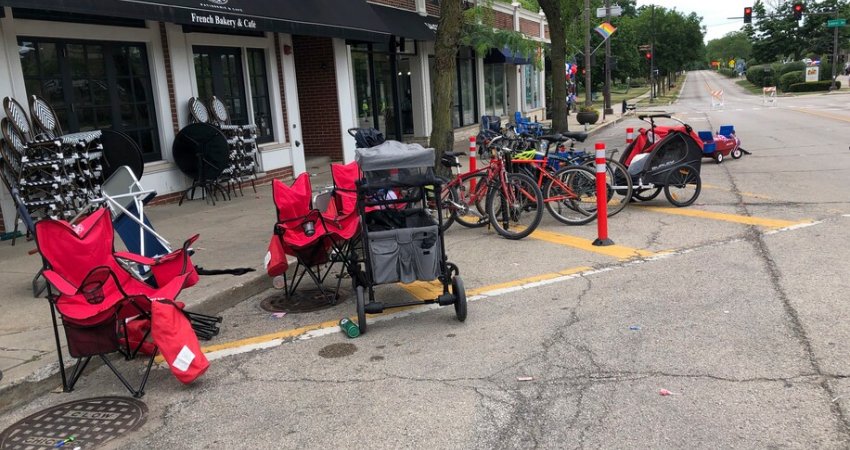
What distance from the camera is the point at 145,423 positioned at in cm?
393

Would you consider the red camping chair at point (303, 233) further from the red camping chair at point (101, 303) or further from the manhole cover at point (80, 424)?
the manhole cover at point (80, 424)

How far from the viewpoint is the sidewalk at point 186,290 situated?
448 cm

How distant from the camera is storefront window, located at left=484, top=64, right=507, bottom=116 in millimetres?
25344

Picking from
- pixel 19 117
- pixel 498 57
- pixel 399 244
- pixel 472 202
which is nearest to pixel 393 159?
pixel 399 244

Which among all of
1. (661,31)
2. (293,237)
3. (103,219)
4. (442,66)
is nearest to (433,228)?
(293,237)

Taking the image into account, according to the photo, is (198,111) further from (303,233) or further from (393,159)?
(393,159)

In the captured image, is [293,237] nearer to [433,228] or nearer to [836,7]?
[433,228]

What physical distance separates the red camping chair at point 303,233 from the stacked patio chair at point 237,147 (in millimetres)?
5586

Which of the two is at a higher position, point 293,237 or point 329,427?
point 293,237

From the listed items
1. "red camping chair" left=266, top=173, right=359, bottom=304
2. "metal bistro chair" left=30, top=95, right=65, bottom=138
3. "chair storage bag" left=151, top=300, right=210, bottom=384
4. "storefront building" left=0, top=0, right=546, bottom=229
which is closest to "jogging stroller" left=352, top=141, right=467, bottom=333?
"red camping chair" left=266, top=173, right=359, bottom=304

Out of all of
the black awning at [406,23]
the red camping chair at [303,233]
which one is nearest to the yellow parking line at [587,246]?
the red camping chair at [303,233]

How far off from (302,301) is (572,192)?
13.5 ft

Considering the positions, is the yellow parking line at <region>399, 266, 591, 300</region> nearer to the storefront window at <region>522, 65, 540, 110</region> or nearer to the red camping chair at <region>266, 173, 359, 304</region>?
the red camping chair at <region>266, 173, 359, 304</region>

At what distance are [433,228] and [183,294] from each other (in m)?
2.47
